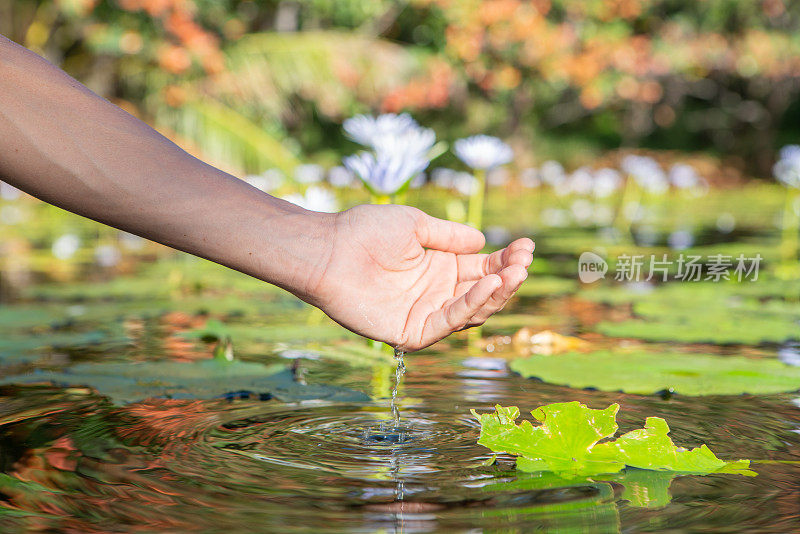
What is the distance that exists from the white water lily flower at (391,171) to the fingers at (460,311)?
696 mm

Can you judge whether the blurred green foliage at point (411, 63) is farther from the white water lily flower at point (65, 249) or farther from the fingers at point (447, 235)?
the fingers at point (447, 235)

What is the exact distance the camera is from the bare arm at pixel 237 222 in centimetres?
150

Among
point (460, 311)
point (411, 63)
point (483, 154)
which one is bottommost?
point (460, 311)

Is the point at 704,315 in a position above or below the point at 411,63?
below

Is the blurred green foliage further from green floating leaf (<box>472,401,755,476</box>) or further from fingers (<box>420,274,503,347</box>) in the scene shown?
green floating leaf (<box>472,401,755,476</box>)

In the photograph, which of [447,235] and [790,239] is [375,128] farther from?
[790,239]

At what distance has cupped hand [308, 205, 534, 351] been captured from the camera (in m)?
1.63

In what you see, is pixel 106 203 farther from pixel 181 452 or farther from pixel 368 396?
pixel 368 396

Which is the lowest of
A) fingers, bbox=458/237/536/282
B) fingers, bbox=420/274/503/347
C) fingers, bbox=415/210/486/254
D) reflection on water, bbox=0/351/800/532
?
reflection on water, bbox=0/351/800/532

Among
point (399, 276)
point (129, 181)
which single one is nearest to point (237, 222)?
point (129, 181)

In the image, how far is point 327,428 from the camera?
1732 millimetres

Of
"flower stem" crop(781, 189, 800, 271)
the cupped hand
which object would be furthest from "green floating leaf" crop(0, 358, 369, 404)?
"flower stem" crop(781, 189, 800, 271)

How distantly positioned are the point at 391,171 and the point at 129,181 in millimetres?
884

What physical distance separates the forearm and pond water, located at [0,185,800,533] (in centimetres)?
35
